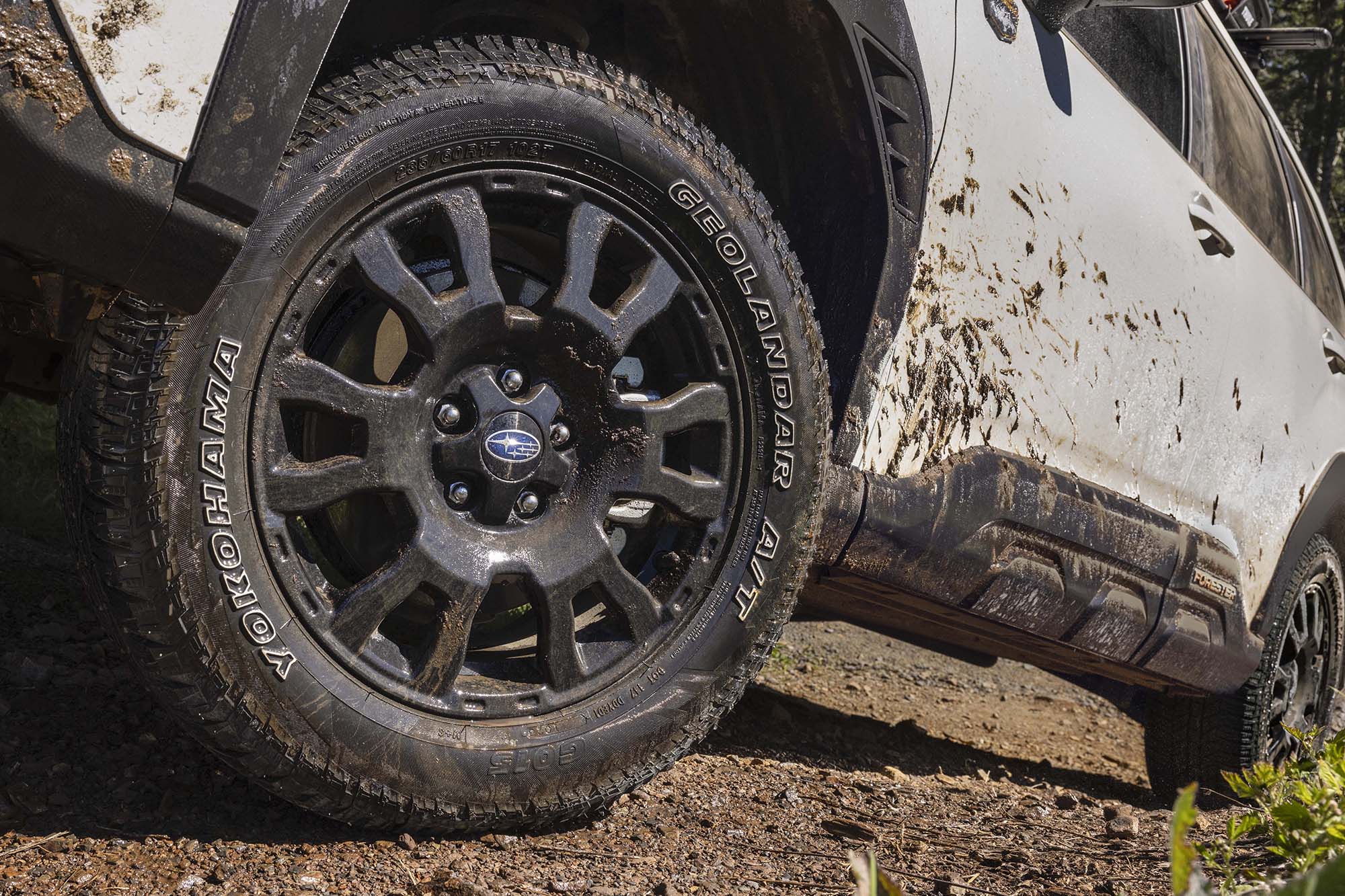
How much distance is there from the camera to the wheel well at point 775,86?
201 centimetres

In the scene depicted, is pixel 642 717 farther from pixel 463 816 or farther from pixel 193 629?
pixel 193 629

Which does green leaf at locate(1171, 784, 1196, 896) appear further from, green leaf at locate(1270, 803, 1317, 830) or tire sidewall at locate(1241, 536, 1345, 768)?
tire sidewall at locate(1241, 536, 1345, 768)

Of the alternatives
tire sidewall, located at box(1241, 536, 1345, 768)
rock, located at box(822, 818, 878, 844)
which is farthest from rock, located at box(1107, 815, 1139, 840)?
tire sidewall, located at box(1241, 536, 1345, 768)

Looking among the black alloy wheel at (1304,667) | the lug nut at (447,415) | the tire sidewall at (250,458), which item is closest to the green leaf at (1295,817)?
the tire sidewall at (250,458)

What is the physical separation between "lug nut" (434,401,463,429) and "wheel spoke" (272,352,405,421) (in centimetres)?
8

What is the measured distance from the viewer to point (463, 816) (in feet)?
5.48

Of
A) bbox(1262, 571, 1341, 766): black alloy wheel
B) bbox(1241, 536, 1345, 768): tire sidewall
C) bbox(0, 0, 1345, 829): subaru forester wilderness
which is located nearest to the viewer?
bbox(0, 0, 1345, 829): subaru forester wilderness

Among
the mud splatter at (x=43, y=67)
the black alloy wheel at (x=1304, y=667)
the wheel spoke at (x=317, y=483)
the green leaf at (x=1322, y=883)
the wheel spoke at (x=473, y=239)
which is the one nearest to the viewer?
the green leaf at (x=1322, y=883)

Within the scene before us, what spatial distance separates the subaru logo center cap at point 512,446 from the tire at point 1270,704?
2.60 meters

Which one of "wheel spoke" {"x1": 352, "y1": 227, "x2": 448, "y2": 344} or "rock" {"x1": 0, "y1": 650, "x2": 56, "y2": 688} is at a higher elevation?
"wheel spoke" {"x1": 352, "y1": 227, "x2": 448, "y2": 344}

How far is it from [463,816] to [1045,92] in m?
1.81

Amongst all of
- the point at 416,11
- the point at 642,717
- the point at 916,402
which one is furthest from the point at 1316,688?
the point at 416,11

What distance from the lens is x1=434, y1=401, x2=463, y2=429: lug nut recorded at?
66.2 inches

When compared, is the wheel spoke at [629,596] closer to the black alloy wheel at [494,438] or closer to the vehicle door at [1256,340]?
the black alloy wheel at [494,438]
